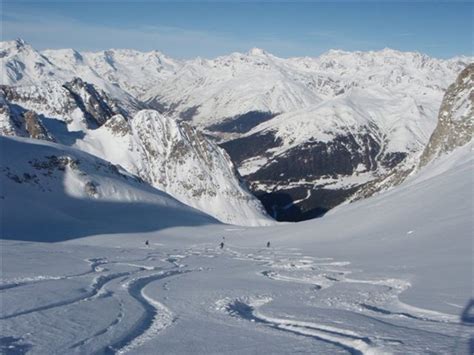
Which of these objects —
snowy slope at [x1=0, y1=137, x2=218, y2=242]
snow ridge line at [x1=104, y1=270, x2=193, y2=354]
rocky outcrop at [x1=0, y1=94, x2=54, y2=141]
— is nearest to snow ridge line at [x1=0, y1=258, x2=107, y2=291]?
snow ridge line at [x1=104, y1=270, x2=193, y2=354]

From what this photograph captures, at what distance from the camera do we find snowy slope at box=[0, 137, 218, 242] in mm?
77000

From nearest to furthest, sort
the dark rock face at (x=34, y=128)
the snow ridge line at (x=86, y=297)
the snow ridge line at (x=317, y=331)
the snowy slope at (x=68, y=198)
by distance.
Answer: the snow ridge line at (x=317, y=331), the snow ridge line at (x=86, y=297), the snowy slope at (x=68, y=198), the dark rock face at (x=34, y=128)

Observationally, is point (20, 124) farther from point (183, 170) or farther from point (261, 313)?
point (261, 313)

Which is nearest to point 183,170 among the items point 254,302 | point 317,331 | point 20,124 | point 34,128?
point 34,128

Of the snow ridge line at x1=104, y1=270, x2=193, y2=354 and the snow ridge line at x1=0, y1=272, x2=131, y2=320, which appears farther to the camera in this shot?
the snow ridge line at x1=0, y1=272, x2=131, y2=320

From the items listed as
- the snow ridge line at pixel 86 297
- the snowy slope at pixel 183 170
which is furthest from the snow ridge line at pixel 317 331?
the snowy slope at pixel 183 170

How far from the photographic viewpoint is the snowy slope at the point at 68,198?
77000 mm

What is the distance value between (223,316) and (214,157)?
184402 millimetres

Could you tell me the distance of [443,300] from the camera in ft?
57.7

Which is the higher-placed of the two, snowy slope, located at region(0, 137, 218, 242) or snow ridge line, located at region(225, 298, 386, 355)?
snowy slope, located at region(0, 137, 218, 242)

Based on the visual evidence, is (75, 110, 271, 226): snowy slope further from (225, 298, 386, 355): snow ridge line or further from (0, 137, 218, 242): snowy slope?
(225, 298, 386, 355): snow ridge line

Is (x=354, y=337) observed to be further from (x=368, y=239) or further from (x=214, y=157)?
(x=214, y=157)

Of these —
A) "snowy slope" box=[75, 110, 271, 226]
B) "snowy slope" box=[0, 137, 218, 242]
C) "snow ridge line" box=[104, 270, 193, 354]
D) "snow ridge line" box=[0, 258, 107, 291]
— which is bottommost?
"snow ridge line" box=[104, 270, 193, 354]

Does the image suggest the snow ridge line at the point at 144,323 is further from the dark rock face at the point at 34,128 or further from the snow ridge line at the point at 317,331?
the dark rock face at the point at 34,128
